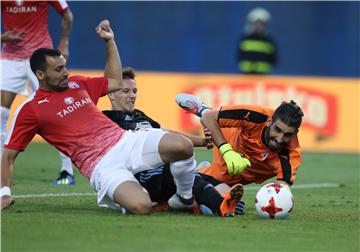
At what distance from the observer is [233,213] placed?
28.2 feet

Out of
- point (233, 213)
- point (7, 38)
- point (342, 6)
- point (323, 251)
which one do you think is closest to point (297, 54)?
point (342, 6)

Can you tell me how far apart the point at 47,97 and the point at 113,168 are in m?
0.86

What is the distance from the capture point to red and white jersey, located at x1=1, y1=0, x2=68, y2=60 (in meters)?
11.8

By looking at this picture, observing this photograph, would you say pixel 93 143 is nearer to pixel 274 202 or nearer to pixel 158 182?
pixel 158 182

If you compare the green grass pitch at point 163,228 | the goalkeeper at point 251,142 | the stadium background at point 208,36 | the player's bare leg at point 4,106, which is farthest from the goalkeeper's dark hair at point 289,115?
the stadium background at point 208,36

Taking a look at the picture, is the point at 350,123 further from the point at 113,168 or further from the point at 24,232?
the point at 24,232

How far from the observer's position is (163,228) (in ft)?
25.0

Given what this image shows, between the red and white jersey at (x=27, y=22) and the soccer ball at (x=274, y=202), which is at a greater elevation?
the red and white jersey at (x=27, y=22)

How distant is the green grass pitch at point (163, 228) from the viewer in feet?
22.6

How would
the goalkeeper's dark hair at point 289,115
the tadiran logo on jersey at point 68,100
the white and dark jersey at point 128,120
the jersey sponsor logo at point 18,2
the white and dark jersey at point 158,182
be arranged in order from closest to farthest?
the goalkeeper's dark hair at point 289,115 < the tadiran logo on jersey at point 68,100 < the white and dark jersey at point 158,182 < the white and dark jersey at point 128,120 < the jersey sponsor logo at point 18,2

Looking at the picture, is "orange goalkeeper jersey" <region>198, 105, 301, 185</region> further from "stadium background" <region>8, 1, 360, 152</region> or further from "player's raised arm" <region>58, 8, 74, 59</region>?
"stadium background" <region>8, 1, 360, 152</region>

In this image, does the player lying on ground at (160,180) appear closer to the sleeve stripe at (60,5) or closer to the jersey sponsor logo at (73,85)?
the jersey sponsor logo at (73,85)

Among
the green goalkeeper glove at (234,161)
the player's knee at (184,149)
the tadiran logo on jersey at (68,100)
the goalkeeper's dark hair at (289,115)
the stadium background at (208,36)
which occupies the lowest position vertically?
the stadium background at (208,36)

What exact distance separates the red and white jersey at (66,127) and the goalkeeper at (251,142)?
3.20 ft
